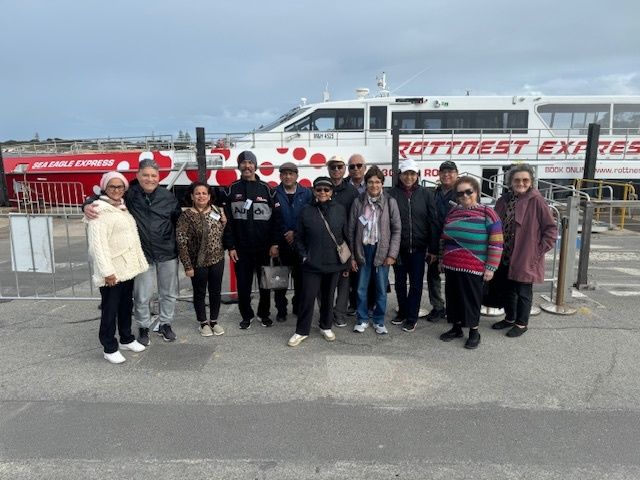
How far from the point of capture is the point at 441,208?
4.68 meters

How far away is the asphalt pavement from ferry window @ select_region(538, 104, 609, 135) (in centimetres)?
1126

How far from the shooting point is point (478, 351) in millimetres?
4148

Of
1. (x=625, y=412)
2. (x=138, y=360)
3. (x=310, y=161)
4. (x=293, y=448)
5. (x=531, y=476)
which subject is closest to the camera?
(x=531, y=476)

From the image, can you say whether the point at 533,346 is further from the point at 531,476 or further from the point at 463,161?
the point at 463,161

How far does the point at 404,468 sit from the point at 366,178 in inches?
102

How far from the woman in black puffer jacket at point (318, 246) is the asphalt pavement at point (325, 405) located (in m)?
0.41

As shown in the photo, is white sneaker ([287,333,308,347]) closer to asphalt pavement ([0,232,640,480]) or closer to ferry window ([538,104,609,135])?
asphalt pavement ([0,232,640,480])

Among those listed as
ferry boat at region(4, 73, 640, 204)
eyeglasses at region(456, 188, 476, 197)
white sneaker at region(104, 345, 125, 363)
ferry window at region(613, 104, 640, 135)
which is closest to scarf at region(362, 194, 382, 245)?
eyeglasses at region(456, 188, 476, 197)

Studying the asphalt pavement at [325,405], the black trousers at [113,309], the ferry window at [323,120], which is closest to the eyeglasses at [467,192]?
the asphalt pavement at [325,405]

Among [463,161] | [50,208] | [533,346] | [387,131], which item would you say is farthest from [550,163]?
[50,208]

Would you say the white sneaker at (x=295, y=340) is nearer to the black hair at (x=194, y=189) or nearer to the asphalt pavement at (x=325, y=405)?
the asphalt pavement at (x=325, y=405)

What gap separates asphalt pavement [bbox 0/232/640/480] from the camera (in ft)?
8.47

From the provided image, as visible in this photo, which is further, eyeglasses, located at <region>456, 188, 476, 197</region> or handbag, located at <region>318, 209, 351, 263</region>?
handbag, located at <region>318, 209, 351, 263</region>

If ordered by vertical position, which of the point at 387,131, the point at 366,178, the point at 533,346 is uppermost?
the point at 387,131
